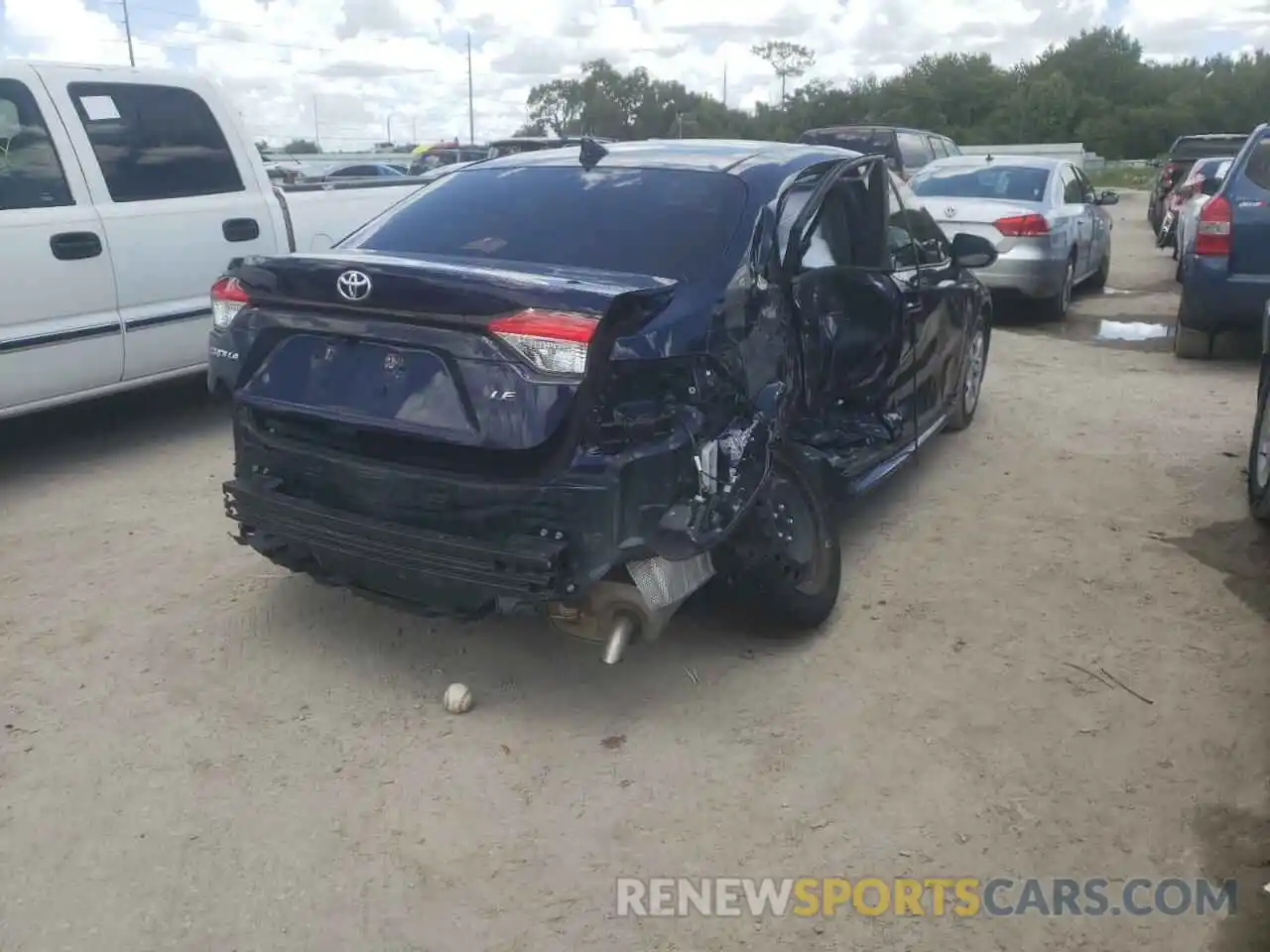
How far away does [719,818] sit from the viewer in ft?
10.5

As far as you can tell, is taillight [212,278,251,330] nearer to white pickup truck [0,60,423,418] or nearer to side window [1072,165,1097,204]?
white pickup truck [0,60,423,418]

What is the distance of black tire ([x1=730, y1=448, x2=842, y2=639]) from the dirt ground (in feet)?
0.44

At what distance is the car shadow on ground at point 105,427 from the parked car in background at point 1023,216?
20.1 ft

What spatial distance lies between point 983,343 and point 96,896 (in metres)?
5.66

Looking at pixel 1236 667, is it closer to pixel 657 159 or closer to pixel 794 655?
pixel 794 655

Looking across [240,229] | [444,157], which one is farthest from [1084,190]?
[444,157]

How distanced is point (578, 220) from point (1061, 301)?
26.2 feet

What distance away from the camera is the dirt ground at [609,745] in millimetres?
2834

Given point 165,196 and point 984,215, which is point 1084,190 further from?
point 165,196

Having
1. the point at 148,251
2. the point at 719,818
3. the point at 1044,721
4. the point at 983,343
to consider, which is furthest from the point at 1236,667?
the point at 148,251

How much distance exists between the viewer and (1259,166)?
321 inches

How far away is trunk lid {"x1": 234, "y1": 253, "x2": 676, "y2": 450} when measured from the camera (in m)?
3.25

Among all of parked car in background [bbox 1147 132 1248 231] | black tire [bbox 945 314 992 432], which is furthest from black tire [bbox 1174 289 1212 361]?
parked car in background [bbox 1147 132 1248 231]

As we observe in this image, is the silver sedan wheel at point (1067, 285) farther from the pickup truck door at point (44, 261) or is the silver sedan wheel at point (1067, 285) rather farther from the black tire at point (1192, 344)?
the pickup truck door at point (44, 261)
